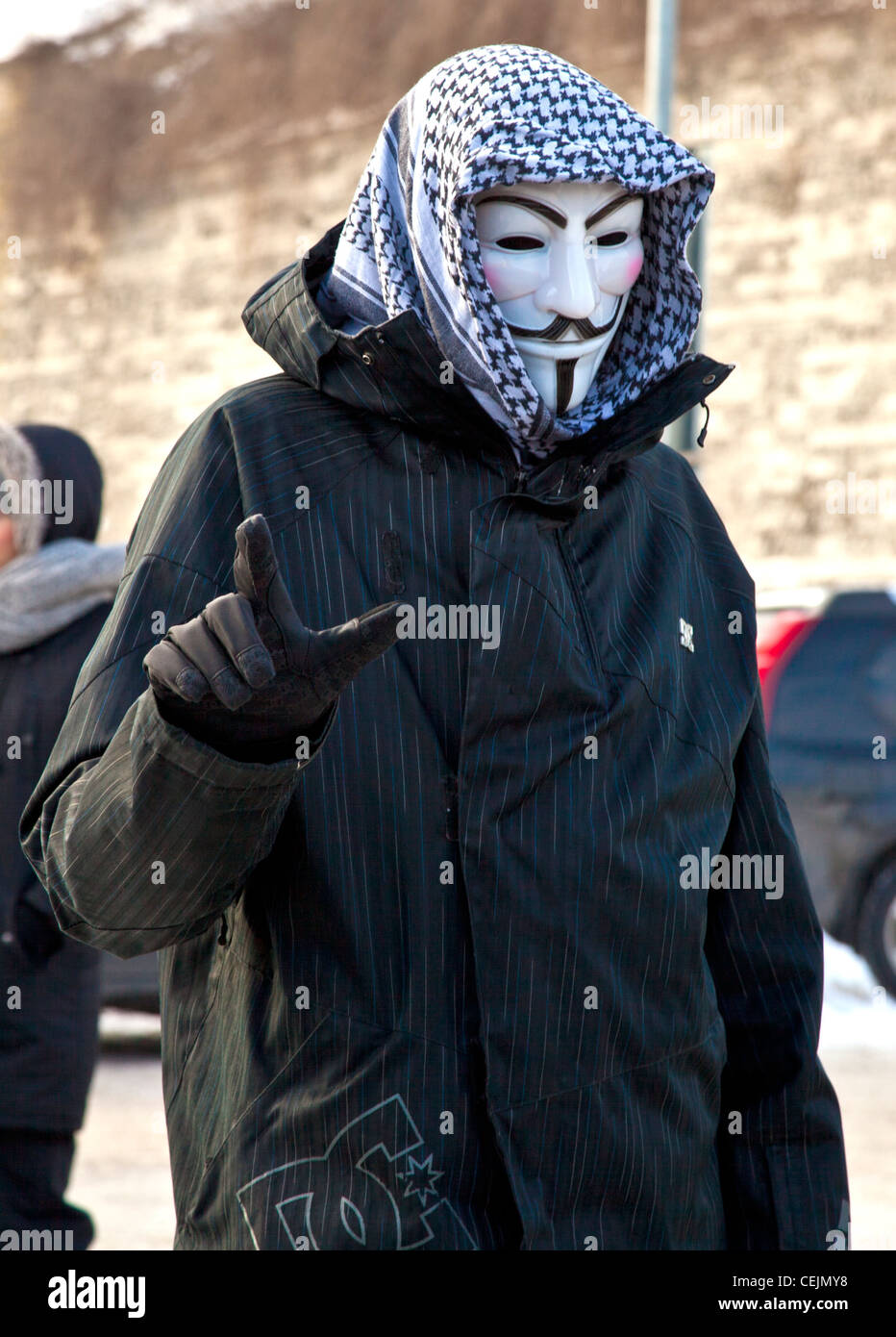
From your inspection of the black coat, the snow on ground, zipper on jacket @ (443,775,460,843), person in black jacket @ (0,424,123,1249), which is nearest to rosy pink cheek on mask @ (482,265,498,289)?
zipper on jacket @ (443,775,460,843)

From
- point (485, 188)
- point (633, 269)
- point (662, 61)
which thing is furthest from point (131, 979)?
point (485, 188)

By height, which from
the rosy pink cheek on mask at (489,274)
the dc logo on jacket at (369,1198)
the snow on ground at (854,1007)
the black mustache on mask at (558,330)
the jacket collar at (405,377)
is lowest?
the snow on ground at (854,1007)

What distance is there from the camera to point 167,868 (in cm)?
153

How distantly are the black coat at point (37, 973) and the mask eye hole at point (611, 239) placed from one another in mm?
2444

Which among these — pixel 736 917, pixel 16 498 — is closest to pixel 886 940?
pixel 16 498

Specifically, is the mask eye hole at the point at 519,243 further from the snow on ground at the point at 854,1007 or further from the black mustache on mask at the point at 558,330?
the snow on ground at the point at 854,1007

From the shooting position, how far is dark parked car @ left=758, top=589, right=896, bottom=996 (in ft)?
25.5

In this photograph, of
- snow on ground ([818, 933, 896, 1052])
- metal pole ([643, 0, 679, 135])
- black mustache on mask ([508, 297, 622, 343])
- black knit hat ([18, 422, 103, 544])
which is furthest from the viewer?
metal pole ([643, 0, 679, 135])

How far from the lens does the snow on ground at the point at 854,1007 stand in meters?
7.48

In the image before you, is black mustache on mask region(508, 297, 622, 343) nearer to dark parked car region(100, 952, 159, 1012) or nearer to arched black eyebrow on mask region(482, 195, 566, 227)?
arched black eyebrow on mask region(482, 195, 566, 227)

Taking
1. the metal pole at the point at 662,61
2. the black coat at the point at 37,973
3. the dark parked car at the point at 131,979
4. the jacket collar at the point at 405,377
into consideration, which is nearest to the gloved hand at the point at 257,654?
the jacket collar at the point at 405,377

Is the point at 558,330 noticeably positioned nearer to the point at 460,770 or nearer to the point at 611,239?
the point at 611,239

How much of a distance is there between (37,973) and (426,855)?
8.32 ft

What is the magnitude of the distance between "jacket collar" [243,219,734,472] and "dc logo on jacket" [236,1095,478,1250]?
2.16 feet
